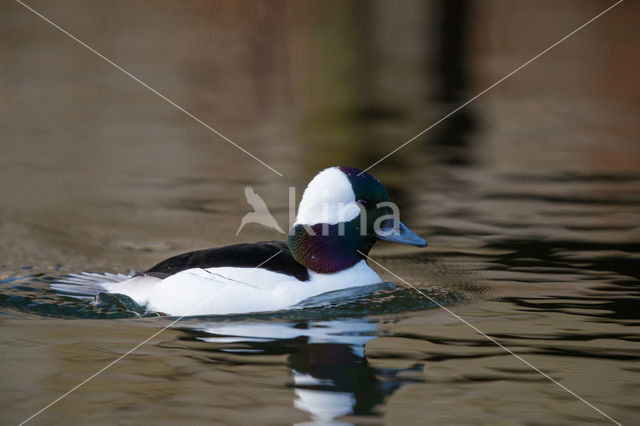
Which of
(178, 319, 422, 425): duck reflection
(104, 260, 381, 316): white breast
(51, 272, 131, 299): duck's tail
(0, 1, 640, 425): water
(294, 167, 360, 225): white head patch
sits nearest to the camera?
(178, 319, 422, 425): duck reflection

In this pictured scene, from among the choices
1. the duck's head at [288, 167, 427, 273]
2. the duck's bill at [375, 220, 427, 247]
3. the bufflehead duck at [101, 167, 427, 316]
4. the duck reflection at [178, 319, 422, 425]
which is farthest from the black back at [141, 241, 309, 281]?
the duck's bill at [375, 220, 427, 247]

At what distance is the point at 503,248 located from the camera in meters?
9.66

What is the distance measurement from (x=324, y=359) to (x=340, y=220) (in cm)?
162

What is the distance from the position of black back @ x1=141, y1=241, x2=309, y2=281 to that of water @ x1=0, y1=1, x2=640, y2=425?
37 cm

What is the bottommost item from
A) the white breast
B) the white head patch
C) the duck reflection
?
the duck reflection

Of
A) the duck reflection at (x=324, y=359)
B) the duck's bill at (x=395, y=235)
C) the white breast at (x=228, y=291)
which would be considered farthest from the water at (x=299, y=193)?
the duck's bill at (x=395, y=235)

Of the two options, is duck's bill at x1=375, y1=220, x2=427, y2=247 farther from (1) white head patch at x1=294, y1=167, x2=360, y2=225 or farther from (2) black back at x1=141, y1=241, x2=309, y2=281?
(2) black back at x1=141, y1=241, x2=309, y2=281

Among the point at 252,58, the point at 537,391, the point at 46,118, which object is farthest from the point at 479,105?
the point at 537,391

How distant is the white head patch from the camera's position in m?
7.71

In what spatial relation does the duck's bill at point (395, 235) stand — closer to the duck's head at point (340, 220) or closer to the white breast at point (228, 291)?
the duck's head at point (340, 220)

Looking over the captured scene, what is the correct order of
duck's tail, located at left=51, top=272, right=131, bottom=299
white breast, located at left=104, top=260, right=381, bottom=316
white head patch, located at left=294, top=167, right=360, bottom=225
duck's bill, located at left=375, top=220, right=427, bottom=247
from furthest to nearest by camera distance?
duck's tail, located at left=51, top=272, right=131, bottom=299 < duck's bill, located at left=375, top=220, right=427, bottom=247 < white head patch, located at left=294, top=167, right=360, bottom=225 < white breast, located at left=104, top=260, right=381, bottom=316

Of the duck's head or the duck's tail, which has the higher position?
the duck's head

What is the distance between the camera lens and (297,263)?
26.0 feet

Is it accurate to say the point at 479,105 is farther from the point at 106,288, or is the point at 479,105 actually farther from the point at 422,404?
the point at 422,404
